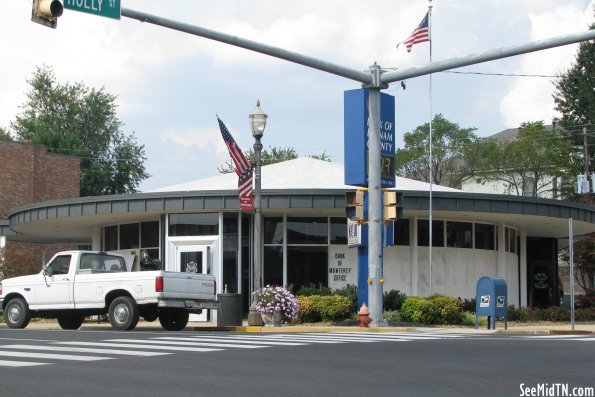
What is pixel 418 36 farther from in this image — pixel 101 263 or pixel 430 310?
pixel 101 263

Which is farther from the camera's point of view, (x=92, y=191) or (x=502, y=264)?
(x=92, y=191)

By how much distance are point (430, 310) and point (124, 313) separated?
8.60 meters

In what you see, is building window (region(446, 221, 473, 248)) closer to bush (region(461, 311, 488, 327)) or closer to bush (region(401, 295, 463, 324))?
bush (region(461, 311, 488, 327))

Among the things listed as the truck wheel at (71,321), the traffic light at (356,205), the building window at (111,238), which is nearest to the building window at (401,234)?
the traffic light at (356,205)

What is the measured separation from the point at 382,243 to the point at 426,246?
29.4ft

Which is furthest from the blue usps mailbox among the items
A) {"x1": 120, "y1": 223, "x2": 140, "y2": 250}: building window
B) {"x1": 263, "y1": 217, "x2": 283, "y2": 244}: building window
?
{"x1": 120, "y1": 223, "x2": 140, "y2": 250}: building window

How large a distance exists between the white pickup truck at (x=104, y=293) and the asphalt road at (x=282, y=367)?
231 inches

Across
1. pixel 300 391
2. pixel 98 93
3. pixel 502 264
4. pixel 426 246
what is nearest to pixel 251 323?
pixel 426 246

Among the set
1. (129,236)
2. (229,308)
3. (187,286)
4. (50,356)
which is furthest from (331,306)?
(50,356)

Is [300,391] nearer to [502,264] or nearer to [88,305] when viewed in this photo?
[88,305]

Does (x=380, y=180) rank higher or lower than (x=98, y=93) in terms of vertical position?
lower

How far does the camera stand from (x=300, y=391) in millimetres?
9852

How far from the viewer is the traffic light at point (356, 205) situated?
24.0 meters

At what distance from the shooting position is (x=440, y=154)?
76938mm
